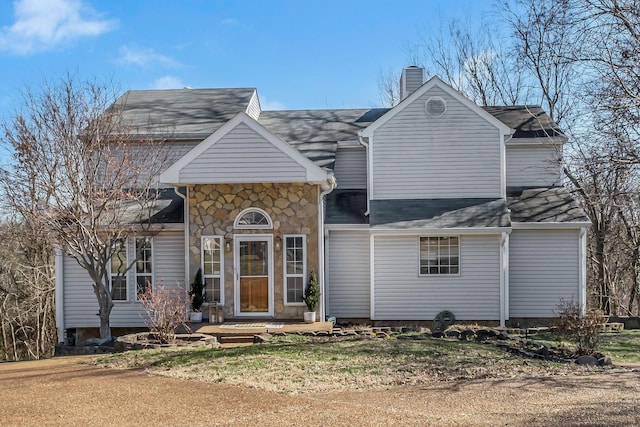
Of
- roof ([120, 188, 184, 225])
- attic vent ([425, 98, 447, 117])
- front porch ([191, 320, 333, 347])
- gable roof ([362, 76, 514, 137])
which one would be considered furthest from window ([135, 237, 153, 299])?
attic vent ([425, 98, 447, 117])

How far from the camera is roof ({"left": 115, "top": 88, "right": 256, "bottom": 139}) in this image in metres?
19.0

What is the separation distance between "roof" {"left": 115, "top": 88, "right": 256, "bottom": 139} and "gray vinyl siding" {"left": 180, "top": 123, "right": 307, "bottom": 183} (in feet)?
10.7

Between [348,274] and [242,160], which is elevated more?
[242,160]

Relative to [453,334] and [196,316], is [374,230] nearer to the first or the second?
[453,334]

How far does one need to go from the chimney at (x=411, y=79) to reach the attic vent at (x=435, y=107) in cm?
365

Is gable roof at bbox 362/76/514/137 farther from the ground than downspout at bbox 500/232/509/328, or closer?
farther from the ground

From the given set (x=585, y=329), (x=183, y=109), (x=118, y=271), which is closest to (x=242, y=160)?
(x=118, y=271)

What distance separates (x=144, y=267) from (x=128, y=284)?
63 centimetres

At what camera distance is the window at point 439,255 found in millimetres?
17078

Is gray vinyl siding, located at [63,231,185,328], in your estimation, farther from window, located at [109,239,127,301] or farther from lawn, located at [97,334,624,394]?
lawn, located at [97,334,624,394]

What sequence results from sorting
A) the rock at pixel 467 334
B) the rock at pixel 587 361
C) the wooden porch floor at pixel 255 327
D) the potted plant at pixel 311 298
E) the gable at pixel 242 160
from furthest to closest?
the potted plant at pixel 311 298 < the gable at pixel 242 160 < the wooden porch floor at pixel 255 327 < the rock at pixel 467 334 < the rock at pixel 587 361

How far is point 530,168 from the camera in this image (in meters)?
19.4

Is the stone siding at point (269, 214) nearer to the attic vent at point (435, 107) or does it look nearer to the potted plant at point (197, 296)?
the potted plant at point (197, 296)

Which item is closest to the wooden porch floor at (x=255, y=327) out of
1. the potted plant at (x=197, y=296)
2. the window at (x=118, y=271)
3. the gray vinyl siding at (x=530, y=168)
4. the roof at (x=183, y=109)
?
the potted plant at (x=197, y=296)
